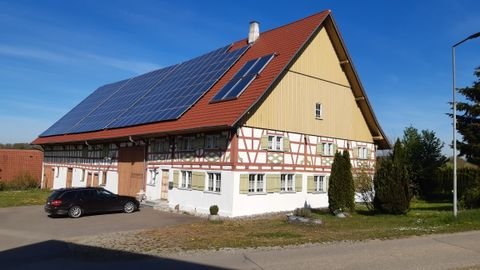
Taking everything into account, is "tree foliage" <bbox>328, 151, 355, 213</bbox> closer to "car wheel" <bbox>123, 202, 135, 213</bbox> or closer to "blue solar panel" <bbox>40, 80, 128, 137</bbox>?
"car wheel" <bbox>123, 202, 135, 213</bbox>

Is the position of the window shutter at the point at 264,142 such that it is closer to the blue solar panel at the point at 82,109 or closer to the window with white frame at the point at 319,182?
the window with white frame at the point at 319,182

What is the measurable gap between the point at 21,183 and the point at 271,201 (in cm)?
2981

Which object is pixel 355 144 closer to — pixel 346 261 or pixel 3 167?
pixel 346 261

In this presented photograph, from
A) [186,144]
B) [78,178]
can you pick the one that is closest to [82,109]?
[78,178]

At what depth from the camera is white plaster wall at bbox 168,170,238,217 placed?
21.3 meters

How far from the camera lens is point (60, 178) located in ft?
130

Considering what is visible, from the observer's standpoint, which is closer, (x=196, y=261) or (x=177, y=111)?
(x=196, y=261)

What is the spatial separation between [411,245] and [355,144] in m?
16.4

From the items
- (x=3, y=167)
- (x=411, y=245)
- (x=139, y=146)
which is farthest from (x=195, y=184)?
(x=3, y=167)

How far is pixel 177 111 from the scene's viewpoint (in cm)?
2498

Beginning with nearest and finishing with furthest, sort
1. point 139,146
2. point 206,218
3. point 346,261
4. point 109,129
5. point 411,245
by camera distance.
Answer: point 346,261, point 411,245, point 206,218, point 139,146, point 109,129

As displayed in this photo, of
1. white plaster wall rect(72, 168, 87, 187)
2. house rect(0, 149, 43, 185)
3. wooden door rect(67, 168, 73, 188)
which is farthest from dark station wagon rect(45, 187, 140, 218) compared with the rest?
house rect(0, 149, 43, 185)

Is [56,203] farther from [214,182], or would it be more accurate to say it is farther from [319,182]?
[319,182]

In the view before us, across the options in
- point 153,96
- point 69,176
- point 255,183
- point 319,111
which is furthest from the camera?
point 69,176
